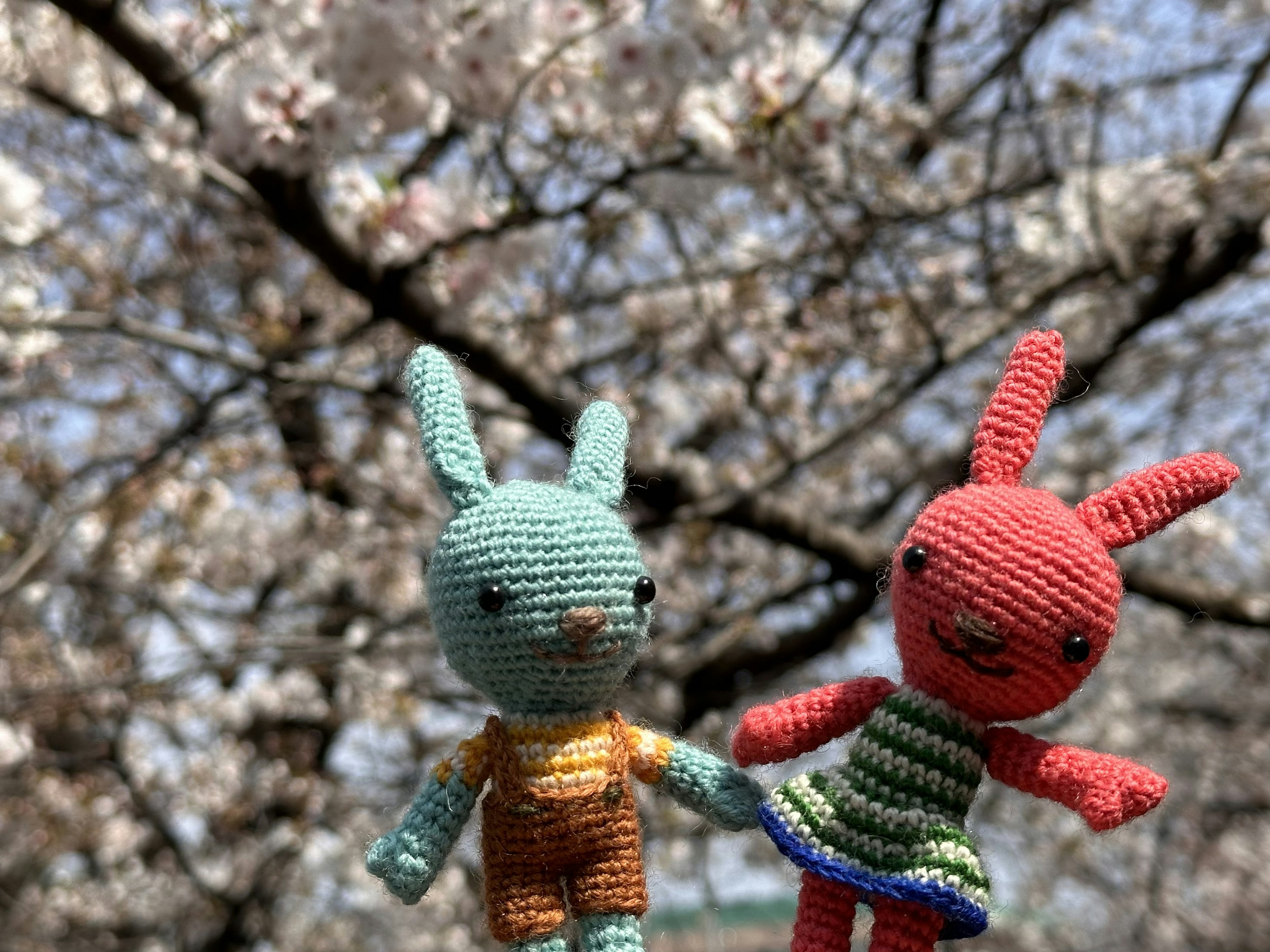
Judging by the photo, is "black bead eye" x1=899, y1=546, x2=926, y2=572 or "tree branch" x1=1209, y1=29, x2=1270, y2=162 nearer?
"black bead eye" x1=899, y1=546, x2=926, y2=572

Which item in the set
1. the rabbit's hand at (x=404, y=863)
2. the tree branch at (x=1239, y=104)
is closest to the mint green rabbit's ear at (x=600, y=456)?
the rabbit's hand at (x=404, y=863)

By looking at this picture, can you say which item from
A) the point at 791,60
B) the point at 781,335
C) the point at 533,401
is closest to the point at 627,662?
the point at 533,401

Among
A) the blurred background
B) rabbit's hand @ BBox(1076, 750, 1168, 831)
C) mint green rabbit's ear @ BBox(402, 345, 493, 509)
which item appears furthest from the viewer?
the blurred background

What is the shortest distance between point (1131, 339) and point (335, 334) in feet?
8.16

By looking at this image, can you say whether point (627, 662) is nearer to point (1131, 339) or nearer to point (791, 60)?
point (791, 60)

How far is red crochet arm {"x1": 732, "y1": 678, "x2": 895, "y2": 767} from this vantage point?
2.94 ft

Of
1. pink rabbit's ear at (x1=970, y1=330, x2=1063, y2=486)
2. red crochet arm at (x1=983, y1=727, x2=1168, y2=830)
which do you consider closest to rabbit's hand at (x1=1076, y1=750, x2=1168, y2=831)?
red crochet arm at (x1=983, y1=727, x2=1168, y2=830)

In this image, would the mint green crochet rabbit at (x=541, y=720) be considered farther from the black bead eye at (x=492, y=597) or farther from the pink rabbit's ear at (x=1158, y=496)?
the pink rabbit's ear at (x=1158, y=496)

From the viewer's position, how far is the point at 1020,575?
821 mm

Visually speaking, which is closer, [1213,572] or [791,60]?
[791,60]

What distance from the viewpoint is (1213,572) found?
509 centimetres

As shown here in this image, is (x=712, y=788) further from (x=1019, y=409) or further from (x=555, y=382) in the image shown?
(x=555, y=382)

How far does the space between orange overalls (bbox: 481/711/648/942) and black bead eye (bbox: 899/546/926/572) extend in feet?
0.98

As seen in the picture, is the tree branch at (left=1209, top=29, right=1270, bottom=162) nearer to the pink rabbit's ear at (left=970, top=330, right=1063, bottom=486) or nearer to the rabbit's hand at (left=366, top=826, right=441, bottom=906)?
the pink rabbit's ear at (left=970, top=330, right=1063, bottom=486)
